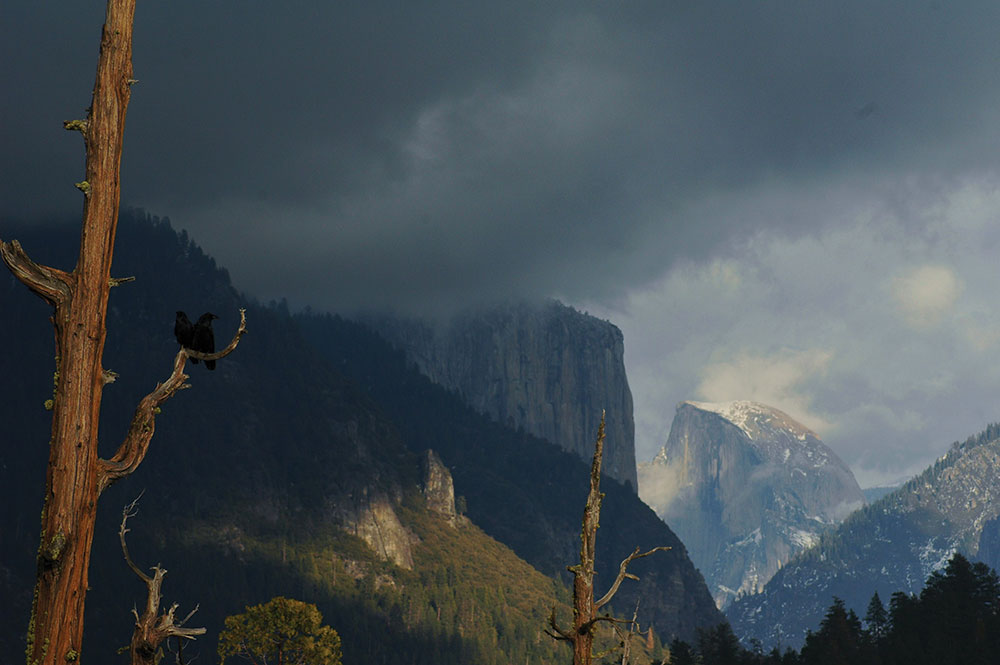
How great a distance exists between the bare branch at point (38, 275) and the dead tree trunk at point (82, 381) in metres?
0.01

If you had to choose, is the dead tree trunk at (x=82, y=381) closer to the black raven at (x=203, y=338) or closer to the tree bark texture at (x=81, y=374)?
the tree bark texture at (x=81, y=374)

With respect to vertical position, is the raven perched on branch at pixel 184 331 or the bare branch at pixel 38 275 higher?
the raven perched on branch at pixel 184 331

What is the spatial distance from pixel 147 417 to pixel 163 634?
11.5 m

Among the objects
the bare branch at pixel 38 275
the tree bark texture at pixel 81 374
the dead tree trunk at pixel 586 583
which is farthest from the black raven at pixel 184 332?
the dead tree trunk at pixel 586 583

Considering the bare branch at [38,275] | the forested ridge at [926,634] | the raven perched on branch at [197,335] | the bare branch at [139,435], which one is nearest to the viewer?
the bare branch at [38,275]

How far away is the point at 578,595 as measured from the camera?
22359 millimetres

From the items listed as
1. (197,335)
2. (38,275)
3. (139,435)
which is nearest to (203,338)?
(197,335)

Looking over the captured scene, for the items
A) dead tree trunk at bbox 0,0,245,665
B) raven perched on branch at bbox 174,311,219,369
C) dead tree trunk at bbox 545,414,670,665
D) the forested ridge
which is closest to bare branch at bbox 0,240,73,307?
dead tree trunk at bbox 0,0,245,665

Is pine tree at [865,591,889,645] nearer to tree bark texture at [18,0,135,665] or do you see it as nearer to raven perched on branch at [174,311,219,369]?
raven perched on branch at [174,311,219,369]

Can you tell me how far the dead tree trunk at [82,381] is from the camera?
1445 centimetres

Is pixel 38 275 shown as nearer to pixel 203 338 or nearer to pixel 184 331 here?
pixel 203 338

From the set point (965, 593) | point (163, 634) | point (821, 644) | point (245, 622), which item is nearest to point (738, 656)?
point (821, 644)

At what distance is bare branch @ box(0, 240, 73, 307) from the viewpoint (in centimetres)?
1444

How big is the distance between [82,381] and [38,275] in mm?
1579
